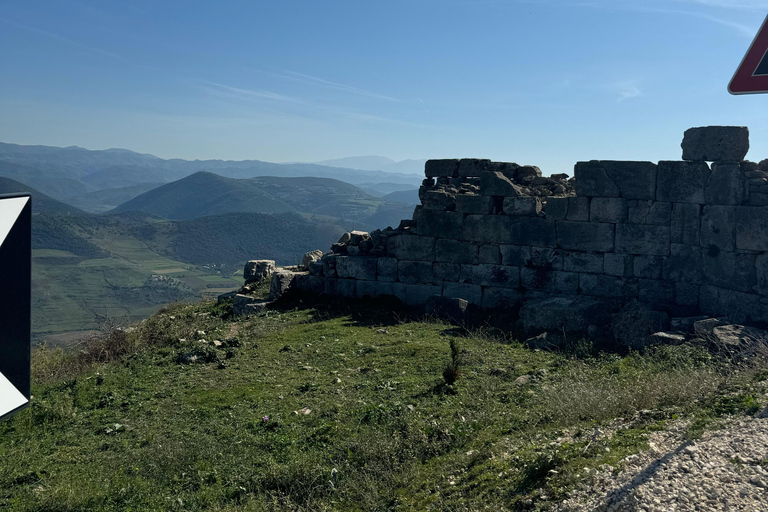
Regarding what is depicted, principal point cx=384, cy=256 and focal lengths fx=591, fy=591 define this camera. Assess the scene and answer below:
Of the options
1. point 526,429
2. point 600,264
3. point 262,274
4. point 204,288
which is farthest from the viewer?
point 204,288

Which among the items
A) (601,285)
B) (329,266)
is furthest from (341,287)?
(601,285)

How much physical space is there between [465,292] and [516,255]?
144 centimetres

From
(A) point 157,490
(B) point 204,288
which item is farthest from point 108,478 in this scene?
(B) point 204,288

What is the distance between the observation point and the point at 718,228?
440 inches

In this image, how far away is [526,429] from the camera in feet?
20.4

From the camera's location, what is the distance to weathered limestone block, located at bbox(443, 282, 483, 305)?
13508 mm

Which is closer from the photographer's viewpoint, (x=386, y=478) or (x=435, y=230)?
(x=386, y=478)

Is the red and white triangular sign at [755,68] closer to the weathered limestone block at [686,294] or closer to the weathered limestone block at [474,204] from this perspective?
the weathered limestone block at [686,294]

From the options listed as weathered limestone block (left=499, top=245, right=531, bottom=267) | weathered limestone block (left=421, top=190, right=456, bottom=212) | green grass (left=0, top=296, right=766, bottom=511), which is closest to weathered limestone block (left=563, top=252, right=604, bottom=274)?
weathered limestone block (left=499, top=245, right=531, bottom=267)

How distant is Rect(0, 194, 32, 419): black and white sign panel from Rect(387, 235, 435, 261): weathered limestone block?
11.8 metres

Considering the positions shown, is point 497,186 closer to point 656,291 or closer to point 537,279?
point 537,279

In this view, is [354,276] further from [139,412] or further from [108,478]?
[108,478]

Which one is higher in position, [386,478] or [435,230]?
[435,230]

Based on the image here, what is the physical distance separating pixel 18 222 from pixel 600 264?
462 inches
